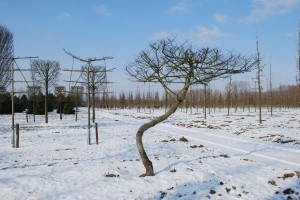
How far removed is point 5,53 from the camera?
33.3 metres

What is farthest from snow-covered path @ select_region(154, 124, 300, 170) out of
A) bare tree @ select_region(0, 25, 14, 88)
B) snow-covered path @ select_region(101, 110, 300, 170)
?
bare tree @ select_region(0, 25, 14, 88)

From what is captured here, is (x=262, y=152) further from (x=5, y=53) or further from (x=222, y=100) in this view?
(x=222, y=100)

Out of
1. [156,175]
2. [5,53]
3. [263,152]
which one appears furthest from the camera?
[5,53]

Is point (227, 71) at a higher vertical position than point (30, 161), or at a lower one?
higher

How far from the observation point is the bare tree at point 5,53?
3140 cm

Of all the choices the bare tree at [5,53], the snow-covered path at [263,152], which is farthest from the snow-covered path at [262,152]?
the bare tree at [5,53]

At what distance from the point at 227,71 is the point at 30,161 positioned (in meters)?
8.79

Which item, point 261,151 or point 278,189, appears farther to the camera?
point 261,151

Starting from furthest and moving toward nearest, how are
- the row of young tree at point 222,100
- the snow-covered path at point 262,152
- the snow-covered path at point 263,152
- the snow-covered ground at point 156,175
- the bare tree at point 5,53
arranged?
1. the row of young tree at point 222,100
2. the bare tree at point 5,53
3. the snow-covered path at point 262,152
4. the snow-covered path at point 263,152
5. the snow-covered ground at point 156,175

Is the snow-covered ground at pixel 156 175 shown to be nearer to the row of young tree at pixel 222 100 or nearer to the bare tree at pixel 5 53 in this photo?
the bare tree at pixel 5 53

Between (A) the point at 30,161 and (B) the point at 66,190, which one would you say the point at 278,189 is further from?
(A) the point at 30,161

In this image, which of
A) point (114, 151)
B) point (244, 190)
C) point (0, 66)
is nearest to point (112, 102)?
point (0, 66)

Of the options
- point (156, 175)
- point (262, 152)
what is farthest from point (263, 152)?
point (156, 175)

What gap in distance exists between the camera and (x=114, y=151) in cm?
1467
